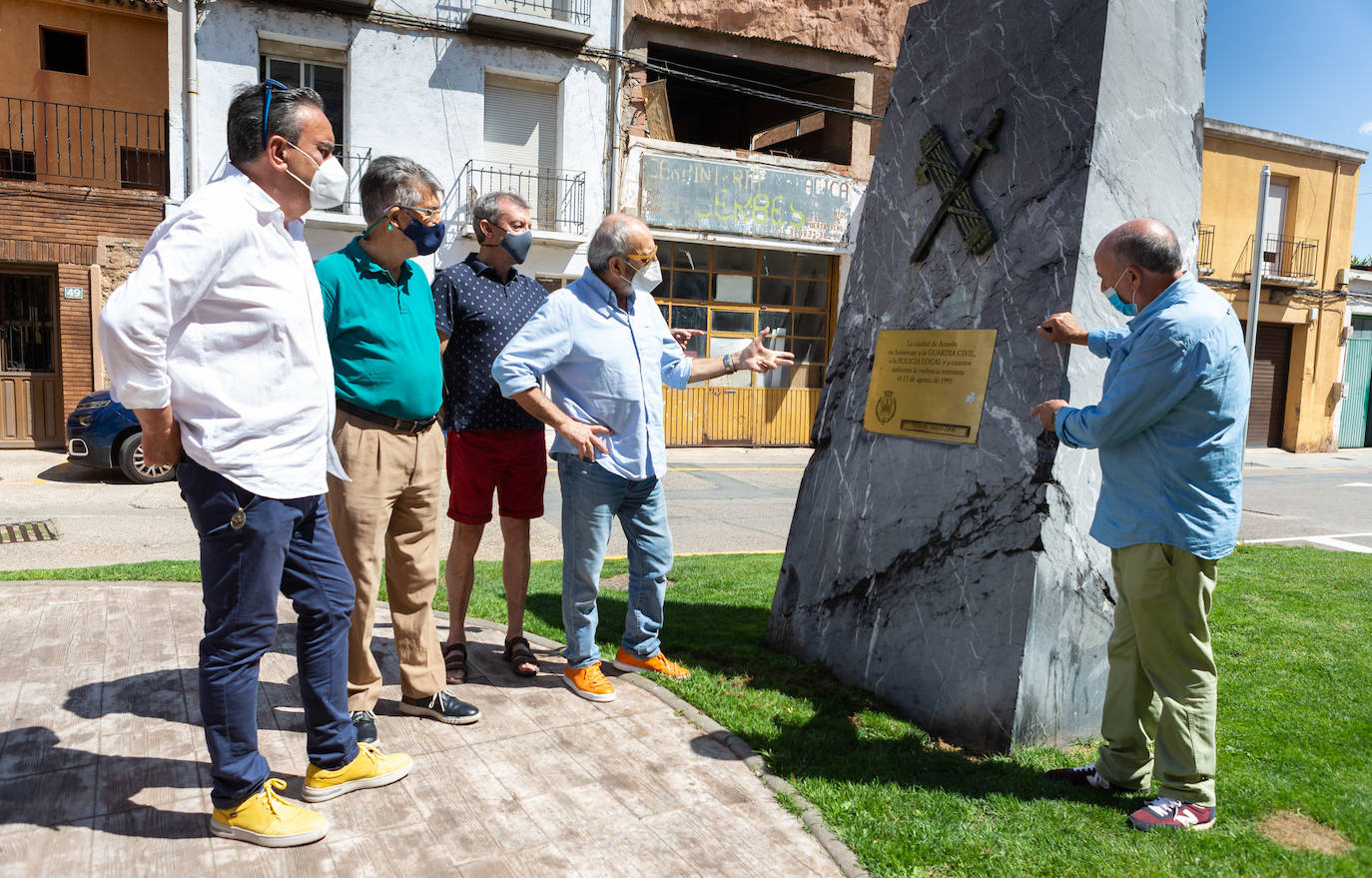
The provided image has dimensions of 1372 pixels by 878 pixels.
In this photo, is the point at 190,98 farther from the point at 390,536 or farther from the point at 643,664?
the point at 643,664

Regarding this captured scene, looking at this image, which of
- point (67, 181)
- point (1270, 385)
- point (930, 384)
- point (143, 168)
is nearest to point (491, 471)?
point (930, 384)

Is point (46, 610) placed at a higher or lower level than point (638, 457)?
lower

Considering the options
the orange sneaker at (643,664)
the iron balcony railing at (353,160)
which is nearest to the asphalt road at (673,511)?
the orange sneaker at (643,664)

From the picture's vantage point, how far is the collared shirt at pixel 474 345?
387 centimetres

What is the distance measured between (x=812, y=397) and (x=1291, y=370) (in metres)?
13.6

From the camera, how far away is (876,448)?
13.6 ft

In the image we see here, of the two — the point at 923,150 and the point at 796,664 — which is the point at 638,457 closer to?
the point at 796,664

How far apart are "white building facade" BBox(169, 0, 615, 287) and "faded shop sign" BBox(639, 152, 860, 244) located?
1.02 m

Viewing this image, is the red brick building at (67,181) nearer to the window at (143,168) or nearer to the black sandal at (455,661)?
the window at (143,168)

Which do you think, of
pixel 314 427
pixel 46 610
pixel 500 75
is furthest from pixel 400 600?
pixel 500 75

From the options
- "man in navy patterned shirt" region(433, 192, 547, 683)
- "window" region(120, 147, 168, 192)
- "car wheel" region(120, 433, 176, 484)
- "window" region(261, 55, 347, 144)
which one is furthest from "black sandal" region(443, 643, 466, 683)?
"window" region(120, 147, 168, 192)

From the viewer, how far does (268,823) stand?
8.40 ft

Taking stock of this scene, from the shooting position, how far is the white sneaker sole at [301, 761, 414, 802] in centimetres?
281

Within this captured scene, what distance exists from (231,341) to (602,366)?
1.55 m
